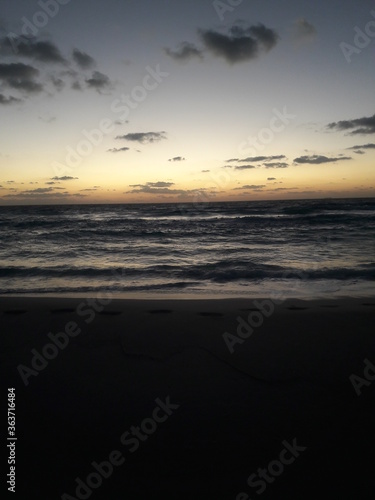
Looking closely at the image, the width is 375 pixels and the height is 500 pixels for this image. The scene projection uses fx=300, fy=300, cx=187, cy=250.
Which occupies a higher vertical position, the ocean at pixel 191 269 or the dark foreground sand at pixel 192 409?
the dark foreground sand at pixel 192 409

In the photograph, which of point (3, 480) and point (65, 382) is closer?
point (3, 480)

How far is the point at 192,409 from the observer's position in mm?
3008

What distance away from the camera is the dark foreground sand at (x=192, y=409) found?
7.59ft

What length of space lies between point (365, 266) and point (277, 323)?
7.54 meters

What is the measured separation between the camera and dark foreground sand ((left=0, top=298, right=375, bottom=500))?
7.59ft

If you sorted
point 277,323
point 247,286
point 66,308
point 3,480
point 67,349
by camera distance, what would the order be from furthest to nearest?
1. point 247,286
2. point 66,308
3. point 277,323
4. point 67,349
5. point 3,480

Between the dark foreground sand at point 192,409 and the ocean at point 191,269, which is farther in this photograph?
the ocean at point 191,269

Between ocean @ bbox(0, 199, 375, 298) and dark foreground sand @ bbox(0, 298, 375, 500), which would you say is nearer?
dark foreground sand @ bbox(0, 298, 375, 500)

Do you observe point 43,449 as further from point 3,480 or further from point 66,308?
point 66,308

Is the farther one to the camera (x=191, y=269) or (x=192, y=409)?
(x=191, y=269)

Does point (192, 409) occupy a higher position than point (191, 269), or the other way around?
point (192, 409)

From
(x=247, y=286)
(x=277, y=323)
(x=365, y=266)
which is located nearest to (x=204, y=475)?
(x=277, y=323)

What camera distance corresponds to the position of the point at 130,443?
2648 millimetres

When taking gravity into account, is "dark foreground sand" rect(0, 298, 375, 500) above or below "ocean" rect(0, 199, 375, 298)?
above
